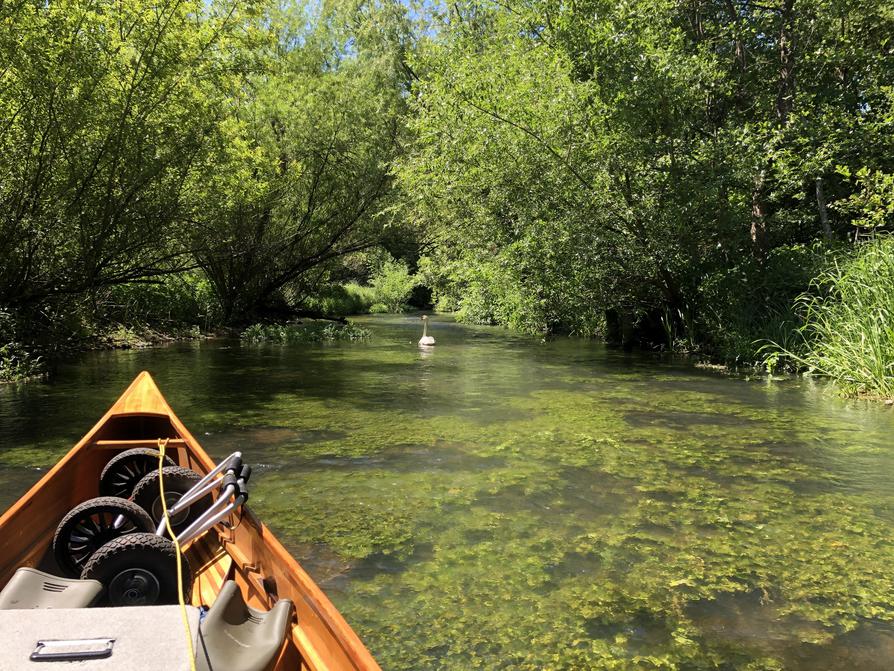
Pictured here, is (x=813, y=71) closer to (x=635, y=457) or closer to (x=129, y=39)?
(x=635, y=457)

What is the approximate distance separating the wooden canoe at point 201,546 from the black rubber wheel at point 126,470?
0.13m

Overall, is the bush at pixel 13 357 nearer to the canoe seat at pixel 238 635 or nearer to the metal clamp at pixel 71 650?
the canoe seat at pixel 238 635

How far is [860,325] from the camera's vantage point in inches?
331

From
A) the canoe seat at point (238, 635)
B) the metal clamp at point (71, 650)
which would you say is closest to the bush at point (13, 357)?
the canoe seat at point (238, 635)

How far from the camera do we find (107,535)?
310 cm

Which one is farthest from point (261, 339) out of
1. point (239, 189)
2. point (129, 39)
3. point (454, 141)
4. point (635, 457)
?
point (635, 457)

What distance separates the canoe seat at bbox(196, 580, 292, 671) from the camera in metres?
1.92

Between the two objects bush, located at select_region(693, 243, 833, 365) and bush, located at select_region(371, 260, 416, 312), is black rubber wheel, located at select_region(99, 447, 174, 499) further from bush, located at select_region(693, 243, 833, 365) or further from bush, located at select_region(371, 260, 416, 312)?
bush, located at select_region(371, 260, 416, 312)

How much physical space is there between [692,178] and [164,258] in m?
9.53

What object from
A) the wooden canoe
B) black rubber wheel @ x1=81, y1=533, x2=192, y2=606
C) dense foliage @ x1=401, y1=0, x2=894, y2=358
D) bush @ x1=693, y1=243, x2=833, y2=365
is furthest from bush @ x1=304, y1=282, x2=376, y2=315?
black rubber wheel @ x1=81, y1=533, x2=192, y2=606

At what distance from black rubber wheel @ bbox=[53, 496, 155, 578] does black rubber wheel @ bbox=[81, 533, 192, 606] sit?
387 mm

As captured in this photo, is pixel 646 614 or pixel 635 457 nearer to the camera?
pixel 646 614

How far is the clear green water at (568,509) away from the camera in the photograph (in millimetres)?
2969

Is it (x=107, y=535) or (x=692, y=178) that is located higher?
(x=692, y=178)
